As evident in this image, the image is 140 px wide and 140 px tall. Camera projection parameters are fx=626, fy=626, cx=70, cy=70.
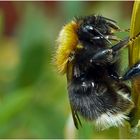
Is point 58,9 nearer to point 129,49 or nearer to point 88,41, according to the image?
point 88,41

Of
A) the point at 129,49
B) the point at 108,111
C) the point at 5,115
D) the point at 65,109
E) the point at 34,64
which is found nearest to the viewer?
the point at 129,49

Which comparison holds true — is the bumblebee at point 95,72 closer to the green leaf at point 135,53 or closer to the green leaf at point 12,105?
the green leaf at point 135,53

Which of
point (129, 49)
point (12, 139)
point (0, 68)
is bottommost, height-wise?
point (12, 139)

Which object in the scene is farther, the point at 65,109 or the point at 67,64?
the point at 65,109

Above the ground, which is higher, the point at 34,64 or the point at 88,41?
the point at 88,41

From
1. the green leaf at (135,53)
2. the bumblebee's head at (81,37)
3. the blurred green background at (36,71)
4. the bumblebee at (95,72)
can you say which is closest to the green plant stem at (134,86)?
the green leaf at (135,53)

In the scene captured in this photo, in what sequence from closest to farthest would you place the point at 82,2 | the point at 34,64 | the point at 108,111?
the point at 108,111, the point at 34,64, the point at 82,2

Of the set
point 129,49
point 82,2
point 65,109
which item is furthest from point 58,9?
point 129,49
